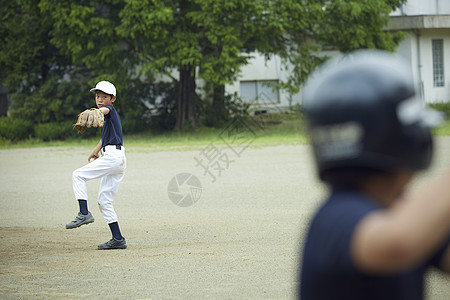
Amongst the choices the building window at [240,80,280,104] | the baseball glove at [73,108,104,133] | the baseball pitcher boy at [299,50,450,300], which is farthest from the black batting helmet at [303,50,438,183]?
the building window at [240,80,280,104]

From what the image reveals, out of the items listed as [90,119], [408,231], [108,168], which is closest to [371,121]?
[408,231]

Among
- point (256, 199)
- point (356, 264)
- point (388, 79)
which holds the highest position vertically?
point (388, 79)

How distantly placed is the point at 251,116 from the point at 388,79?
117 feet

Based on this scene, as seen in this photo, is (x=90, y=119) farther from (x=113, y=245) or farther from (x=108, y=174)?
(x=113, y=245)

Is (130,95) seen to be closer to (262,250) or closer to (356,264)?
(262,250)

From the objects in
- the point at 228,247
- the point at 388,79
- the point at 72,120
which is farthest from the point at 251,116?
the point at 388,79

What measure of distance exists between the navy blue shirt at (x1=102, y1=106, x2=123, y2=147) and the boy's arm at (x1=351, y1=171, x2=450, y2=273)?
22.0 feet

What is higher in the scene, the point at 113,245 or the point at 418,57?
Result: the point at 418,57

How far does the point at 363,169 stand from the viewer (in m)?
1.57

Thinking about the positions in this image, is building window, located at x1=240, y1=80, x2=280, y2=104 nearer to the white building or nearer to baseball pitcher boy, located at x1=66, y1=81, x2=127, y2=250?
the white building

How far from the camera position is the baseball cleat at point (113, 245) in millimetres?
7988

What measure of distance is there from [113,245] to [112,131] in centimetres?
122

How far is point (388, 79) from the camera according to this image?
5.07 feet

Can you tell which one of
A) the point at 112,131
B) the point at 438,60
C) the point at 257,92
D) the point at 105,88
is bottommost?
the point at 257,92
